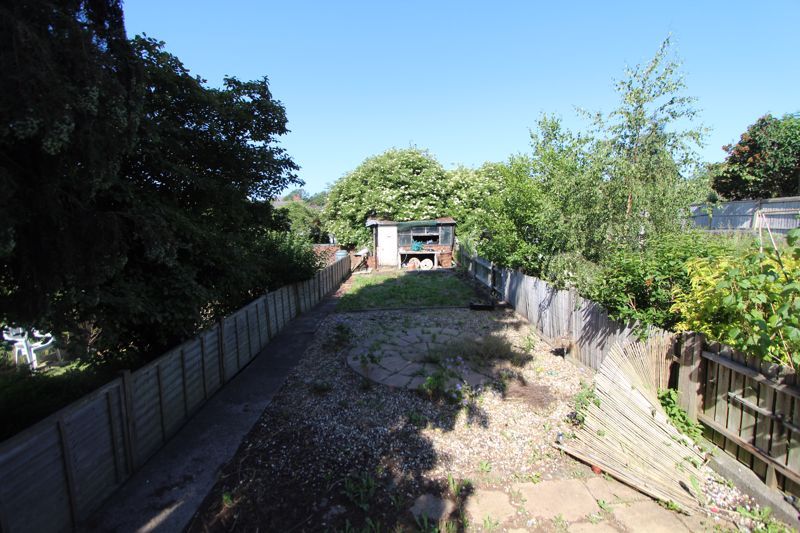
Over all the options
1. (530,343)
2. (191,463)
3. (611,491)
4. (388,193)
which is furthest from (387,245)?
(611,491)

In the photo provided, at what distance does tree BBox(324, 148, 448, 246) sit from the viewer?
986 inches

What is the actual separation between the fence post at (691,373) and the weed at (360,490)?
334cm

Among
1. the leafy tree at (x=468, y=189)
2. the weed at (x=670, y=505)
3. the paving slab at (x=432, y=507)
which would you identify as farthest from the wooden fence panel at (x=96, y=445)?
the leafy tree at (x=468, y=189)

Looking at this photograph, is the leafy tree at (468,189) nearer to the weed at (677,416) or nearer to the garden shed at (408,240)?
the garden shed at (408,240)

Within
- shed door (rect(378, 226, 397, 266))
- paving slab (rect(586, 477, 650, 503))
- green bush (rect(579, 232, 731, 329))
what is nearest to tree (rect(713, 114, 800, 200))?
shed door (rect(378, 226, 397, 266))

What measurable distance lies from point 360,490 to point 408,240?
65.7 feet

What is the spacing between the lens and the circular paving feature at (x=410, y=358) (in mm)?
6215

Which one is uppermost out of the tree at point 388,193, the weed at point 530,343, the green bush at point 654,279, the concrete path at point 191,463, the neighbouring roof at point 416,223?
the tree at point 388,193

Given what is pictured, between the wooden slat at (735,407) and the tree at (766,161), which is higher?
the tree at (766,161)

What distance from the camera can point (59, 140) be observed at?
6.73 feet

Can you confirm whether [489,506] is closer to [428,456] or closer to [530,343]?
[428,456]

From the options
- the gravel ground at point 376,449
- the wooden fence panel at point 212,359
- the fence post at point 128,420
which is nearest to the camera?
the gravel ground at point 376,449

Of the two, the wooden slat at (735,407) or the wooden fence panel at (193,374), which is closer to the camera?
the wooden slat at (735,407)

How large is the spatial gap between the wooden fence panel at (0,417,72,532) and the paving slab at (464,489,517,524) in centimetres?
321
